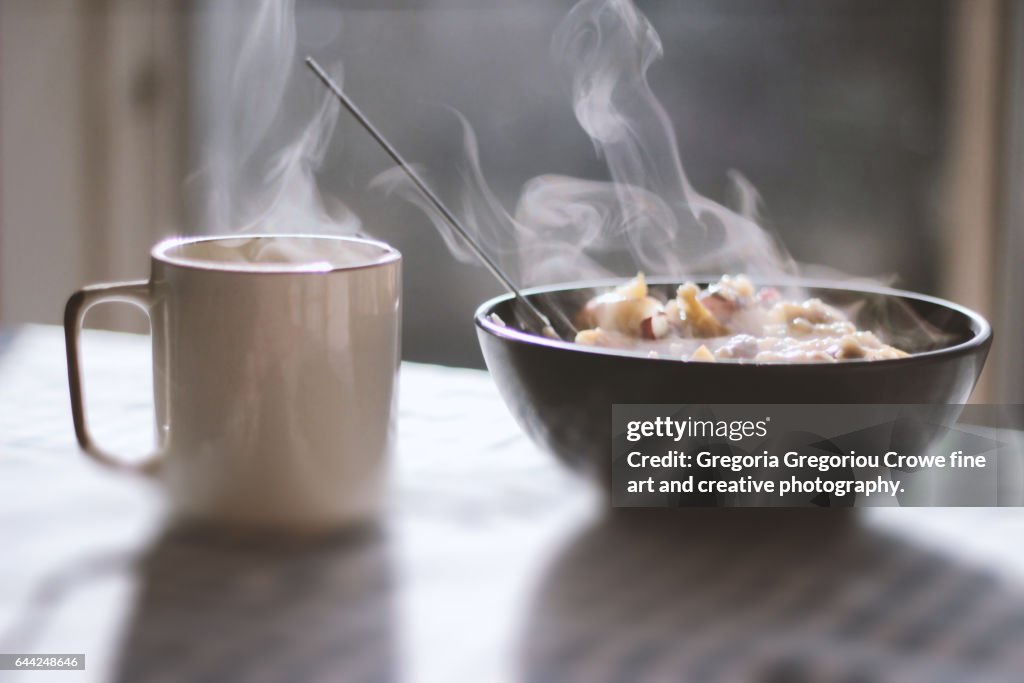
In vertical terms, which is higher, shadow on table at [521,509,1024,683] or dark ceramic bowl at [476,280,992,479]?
dark ceramic bowl at [476,280,992,479]

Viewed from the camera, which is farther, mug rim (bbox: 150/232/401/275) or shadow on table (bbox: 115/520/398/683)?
mug rim (bbox: 150/232/401/275)

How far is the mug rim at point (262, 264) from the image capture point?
1.82 feet

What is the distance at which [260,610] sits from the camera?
1.65ft

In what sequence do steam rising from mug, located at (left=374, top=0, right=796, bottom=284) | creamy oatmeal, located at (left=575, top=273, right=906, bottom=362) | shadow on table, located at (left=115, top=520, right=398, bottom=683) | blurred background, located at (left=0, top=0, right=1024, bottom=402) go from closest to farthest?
shadow on table, located at (left=115, top=520, right=398, bottom=683) → creamy oatmeal, located at (left=575, top=273, right=906, bottom=362) → steam rising from mug, located at (left=374, top=0, right=796, bottom=284) → blurred background, located at (left=0, top=0, right=1024, bottom=402)

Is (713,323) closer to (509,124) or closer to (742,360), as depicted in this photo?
(742,360)

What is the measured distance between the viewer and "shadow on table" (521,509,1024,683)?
Result: 0.46 meters

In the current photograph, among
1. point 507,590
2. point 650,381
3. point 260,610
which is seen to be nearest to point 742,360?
point 650,381

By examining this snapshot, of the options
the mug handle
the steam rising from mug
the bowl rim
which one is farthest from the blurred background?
the mug handle

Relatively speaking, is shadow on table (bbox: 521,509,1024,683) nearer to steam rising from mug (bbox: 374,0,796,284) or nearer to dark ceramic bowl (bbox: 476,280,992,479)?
dark ceramic bowl (bbox: 476,280,992,479)

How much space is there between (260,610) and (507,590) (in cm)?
12

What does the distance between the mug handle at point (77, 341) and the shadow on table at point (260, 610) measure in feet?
0.14

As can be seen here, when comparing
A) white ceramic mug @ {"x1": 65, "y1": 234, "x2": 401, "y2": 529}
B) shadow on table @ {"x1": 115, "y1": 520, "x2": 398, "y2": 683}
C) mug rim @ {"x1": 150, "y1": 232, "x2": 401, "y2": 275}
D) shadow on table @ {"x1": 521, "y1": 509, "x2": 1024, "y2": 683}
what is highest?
mug rim @ {"x1": 150, "y1": 232, "x2": 401, "y2": 275}

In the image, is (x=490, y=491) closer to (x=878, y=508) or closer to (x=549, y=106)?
(x=878, y=508)

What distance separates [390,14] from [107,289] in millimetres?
1796
